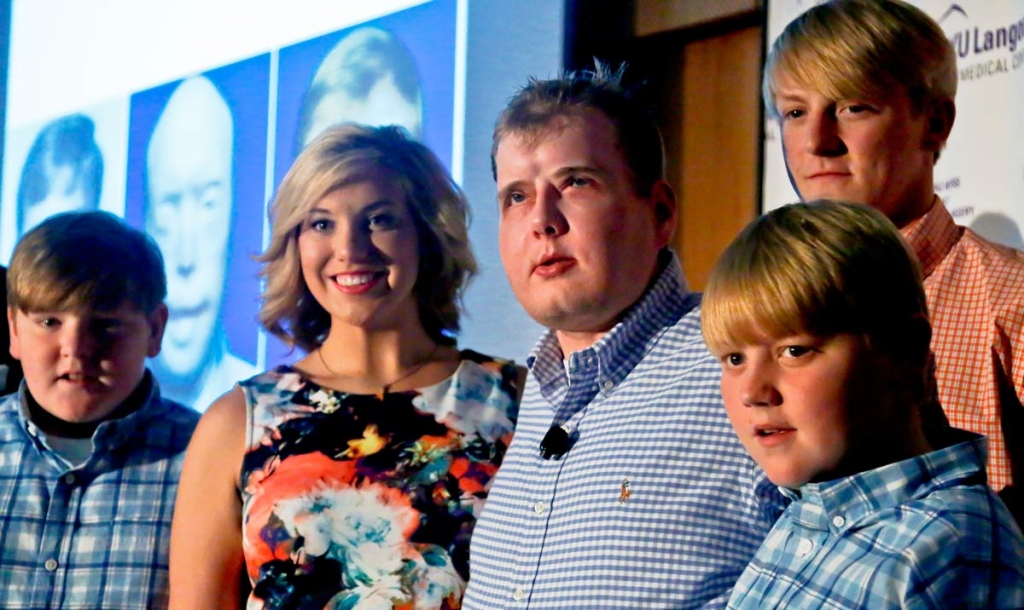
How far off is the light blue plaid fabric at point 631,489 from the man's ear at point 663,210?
2.0 inches

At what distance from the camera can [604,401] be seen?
1.63 m

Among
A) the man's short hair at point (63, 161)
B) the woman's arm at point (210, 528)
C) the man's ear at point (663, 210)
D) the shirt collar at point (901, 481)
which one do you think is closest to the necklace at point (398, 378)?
the woman's arm at point (210, 528)

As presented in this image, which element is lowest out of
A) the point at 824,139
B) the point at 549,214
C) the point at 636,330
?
the point at 636,330

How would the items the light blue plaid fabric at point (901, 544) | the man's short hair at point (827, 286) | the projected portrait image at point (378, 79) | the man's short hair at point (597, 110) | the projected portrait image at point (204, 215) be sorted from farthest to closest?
the projected portrait image at point (204, 215) < the projected portrait image at point (378, 79) < the man's short hair at point (597, 110) < the man's short hair at point (827, 286) < the light blue plaid fabric at point (901, 544)

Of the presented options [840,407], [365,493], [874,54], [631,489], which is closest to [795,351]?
[840,407]

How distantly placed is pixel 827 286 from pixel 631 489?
421mm

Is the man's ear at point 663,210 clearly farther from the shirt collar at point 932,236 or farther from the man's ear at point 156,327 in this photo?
the man's ear at point 156,327

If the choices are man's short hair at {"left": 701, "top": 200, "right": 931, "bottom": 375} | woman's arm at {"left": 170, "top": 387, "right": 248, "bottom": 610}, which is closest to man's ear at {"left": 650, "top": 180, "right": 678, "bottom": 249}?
man's short hair at {"left": 701, "top": 200, "right": 931, "bottom": 375}

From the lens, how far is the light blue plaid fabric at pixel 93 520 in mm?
2227

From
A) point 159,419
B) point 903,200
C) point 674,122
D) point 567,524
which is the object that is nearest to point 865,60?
point 903,200

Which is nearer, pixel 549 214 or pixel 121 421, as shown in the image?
pixel 549 214

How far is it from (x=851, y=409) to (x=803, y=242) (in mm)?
180

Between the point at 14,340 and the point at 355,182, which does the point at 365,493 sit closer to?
the point at 355,182

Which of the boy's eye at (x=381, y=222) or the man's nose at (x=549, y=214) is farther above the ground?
the boy's eye at (x=381, y=222)
